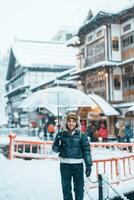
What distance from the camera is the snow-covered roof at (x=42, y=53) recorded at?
56.1 m

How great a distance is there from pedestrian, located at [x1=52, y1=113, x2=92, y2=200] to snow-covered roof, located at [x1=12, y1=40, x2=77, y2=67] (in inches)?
1882

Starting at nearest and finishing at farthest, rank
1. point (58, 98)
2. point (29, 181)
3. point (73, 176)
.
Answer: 1. point (73, 176)
2. point (29, 181)
3. point (58, 98)

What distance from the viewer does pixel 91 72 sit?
3500 centimetres

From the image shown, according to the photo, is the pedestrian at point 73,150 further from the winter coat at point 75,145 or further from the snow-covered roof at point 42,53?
the snow-covered roof at point 42,53

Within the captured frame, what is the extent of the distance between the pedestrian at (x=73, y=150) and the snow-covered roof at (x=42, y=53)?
47794 millimetres

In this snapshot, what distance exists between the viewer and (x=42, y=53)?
5872cm

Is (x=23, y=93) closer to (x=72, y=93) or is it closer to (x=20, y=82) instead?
(x=20, y=82)

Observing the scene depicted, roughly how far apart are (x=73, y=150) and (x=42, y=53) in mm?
52153

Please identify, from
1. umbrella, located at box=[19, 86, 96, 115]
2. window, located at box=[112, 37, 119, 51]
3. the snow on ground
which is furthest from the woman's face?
window, located at box=[112, 37, 119, 51]

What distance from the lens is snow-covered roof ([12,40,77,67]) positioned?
56094mm

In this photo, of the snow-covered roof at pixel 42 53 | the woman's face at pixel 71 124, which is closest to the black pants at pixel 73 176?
the woman's face at pixel 71 124

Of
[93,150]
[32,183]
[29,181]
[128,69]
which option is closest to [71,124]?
[32,183]

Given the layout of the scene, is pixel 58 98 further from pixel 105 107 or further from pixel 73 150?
pixel 73 150

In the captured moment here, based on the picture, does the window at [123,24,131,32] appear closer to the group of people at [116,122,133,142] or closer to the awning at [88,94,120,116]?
the awning at [88,94,120,116]
